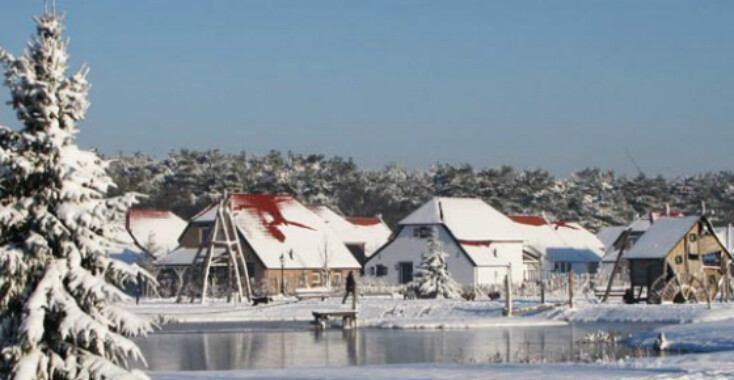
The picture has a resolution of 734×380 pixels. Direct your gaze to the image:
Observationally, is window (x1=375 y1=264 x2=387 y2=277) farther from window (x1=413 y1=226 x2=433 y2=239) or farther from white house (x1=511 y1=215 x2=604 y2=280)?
white house (x1=511 y1=215 x2=604 y2=280)

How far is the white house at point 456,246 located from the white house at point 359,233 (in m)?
11.9

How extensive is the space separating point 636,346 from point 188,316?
859 inches

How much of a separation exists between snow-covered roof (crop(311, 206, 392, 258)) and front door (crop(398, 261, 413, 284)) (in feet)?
44.1

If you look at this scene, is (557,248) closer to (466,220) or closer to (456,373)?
(466,220)

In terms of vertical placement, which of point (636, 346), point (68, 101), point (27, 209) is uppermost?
point (68, 101)

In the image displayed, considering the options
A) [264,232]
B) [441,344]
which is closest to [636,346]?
[441,344]

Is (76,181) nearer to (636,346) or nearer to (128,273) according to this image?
(128,273)

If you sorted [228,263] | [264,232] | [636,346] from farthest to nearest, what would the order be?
1. [264,232]
2. [228,263]
3. [636,346]

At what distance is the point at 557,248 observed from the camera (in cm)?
8881

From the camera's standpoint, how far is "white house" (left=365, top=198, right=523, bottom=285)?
242 feet

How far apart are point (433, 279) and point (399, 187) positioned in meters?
96.1

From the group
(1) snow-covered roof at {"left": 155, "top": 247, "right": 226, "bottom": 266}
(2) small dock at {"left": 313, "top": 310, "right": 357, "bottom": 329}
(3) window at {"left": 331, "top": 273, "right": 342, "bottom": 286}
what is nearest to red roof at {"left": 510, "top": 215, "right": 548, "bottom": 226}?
(3) window at {"left": 331, "top": 273, "right": 342, "bottom": 286}

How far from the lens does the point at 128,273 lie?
11.2 meters

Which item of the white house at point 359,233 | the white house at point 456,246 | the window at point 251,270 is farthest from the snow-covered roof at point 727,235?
the window at point 251,270
